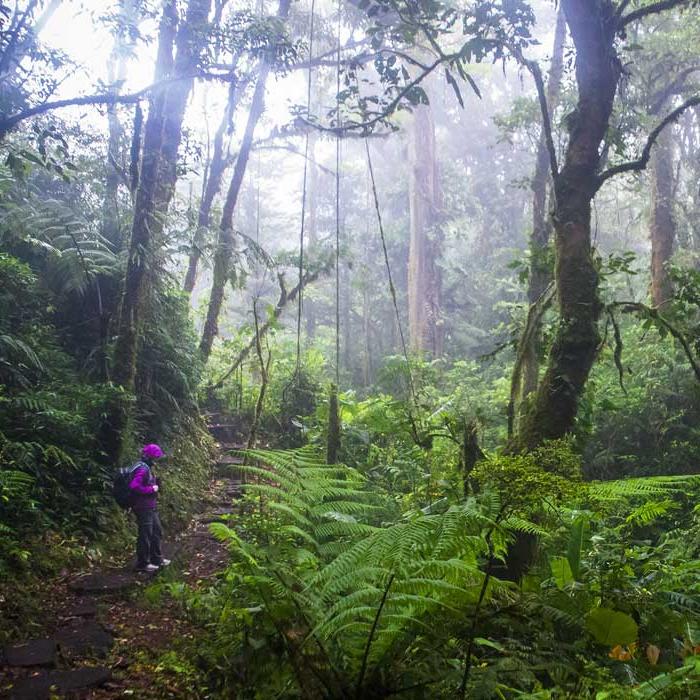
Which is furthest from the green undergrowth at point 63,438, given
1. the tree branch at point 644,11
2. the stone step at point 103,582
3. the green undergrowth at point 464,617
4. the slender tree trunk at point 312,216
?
the slender tree trunk at point 312,216

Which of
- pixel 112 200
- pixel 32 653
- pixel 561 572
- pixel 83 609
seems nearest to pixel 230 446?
pixel 112 200

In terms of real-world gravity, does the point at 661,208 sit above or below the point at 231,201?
above

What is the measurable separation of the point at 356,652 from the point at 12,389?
19.4 feet

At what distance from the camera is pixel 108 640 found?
4.51 metres

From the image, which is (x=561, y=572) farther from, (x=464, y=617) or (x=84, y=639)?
(x=84, y=639)

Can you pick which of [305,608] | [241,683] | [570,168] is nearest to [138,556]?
[241,683]

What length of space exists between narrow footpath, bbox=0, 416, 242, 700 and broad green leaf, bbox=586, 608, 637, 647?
2286mm

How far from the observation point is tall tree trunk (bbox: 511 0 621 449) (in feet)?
14.1

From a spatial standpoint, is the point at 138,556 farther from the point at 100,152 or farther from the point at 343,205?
the point at 343,205

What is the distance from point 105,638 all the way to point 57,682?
74 cm

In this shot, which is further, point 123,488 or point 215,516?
point 215,516

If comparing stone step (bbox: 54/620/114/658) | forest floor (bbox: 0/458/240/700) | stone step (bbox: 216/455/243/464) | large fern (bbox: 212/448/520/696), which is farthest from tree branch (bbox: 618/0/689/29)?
stone step (bbox: 216/455/243/464)

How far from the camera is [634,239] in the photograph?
26172mm

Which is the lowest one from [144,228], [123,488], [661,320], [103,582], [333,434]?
[103,582]
